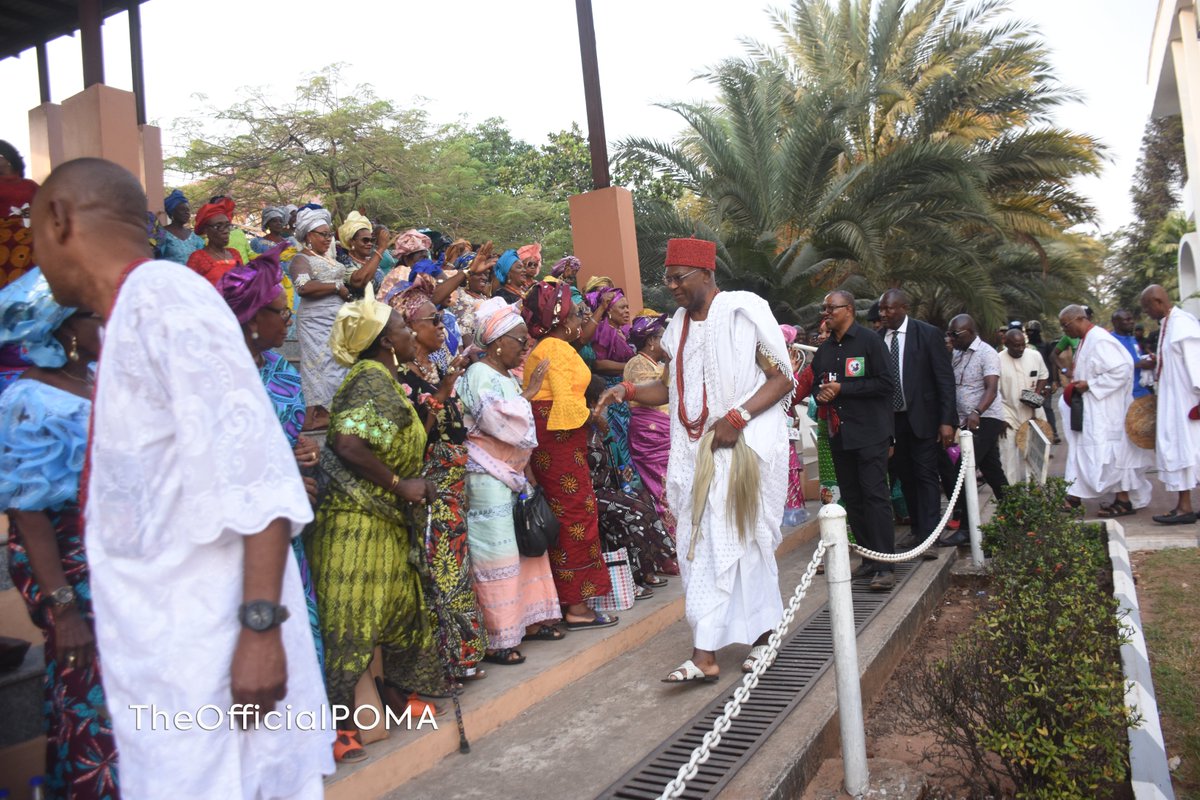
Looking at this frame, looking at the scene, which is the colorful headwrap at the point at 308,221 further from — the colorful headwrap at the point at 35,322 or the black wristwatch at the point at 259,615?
the black wristwatch at the point at 259,615

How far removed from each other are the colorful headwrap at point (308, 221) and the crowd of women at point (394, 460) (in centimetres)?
2

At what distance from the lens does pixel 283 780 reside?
195 centimetres

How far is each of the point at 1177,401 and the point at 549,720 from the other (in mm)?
7320

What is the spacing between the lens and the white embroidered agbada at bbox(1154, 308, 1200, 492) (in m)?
8.63

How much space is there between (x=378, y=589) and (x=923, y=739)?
104 inches

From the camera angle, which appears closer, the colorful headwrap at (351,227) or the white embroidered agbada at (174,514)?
the white embroidered agbada at (174,514)

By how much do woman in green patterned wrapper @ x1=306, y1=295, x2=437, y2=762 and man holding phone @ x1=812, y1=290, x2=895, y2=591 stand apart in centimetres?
375

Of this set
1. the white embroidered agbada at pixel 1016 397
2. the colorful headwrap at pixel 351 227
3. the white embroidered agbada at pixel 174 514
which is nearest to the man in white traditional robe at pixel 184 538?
the white embroidered agbada at pixel 174 514

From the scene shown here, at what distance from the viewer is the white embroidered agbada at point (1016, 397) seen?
10.4m

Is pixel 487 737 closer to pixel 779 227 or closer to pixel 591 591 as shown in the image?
pixel 591 591

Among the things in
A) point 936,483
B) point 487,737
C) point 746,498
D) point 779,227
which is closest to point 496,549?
point 487,737

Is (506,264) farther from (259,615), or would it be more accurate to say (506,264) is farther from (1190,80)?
(1190,80)

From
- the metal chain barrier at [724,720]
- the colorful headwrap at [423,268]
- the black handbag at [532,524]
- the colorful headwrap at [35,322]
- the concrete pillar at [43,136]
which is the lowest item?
the metal chain barrier at [724,720]

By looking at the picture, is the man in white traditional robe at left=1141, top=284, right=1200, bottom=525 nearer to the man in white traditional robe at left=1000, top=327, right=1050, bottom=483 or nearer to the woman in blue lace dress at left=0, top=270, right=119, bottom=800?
the man in white traditional robe at left=1000, top=327, right=1050, bottom=483
